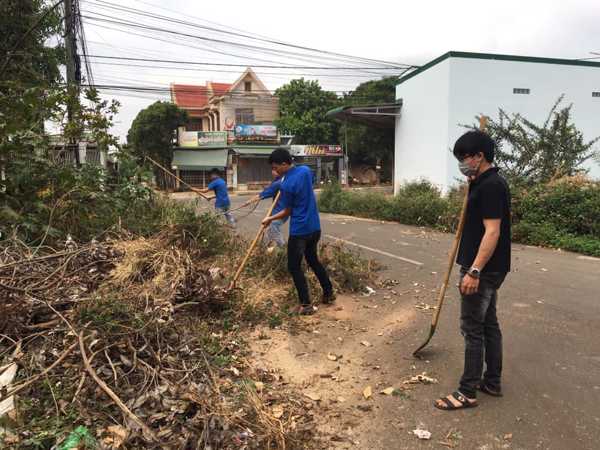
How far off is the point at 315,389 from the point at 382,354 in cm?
86

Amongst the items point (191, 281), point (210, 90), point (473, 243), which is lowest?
point (191, 281)

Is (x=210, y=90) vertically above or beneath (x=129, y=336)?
above

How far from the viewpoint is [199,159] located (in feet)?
117

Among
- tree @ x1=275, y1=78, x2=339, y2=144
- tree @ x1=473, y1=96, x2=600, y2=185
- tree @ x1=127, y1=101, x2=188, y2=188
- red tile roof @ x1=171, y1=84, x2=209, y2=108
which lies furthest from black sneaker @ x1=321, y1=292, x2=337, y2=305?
red tile roof @ x1=171, y1=84, x2=209, y2=108

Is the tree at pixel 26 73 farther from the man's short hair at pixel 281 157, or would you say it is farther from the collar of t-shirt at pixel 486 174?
the collar of t-shirt at pixel 486 174

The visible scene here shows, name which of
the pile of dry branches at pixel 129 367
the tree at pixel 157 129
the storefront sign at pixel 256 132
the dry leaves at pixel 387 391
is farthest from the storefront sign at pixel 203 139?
the dry leaves at pixel 387 391

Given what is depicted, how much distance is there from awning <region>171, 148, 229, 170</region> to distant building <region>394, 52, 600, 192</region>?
764 inches

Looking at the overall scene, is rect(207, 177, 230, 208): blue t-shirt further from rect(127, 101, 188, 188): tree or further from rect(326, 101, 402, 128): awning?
rect(127, 101, 188, 188): tree

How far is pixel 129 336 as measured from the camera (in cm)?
312

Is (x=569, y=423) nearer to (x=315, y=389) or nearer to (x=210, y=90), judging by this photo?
(x=315, y=389)

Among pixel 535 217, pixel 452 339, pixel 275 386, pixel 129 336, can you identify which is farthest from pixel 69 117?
pixel 535 217

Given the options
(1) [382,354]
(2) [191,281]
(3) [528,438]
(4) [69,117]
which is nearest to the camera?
(3) [528,438]

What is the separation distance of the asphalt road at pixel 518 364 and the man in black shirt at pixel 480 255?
26cm

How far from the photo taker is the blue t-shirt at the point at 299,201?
471 centimetres
